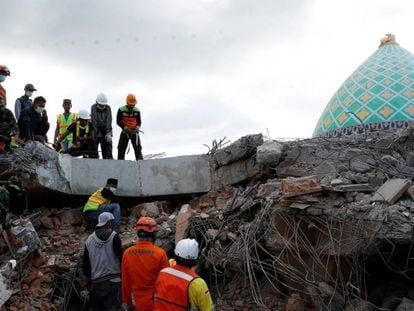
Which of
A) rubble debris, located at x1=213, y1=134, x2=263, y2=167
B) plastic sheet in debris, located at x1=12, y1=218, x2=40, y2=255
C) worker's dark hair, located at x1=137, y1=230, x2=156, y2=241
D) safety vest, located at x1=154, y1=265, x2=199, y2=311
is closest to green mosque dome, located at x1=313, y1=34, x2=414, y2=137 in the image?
rubble debris, located at x1=213, y1=134, x2=263, y2=167

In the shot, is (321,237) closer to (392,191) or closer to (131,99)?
(392,191)

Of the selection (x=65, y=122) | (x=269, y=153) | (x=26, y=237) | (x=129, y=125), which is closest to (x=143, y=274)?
(x=26, y=237)

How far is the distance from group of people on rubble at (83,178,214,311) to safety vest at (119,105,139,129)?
366 centimetres

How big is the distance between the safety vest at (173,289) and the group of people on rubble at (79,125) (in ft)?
15.0

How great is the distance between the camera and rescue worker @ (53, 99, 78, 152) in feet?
29.9

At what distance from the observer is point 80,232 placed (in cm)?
782

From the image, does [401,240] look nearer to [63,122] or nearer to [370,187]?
[370,187]

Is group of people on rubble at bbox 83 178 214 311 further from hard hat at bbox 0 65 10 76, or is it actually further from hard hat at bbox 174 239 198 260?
hard hat at bbox 0 65 10 76

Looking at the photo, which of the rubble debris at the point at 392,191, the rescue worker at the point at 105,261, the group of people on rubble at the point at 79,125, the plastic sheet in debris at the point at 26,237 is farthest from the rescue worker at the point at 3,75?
the rubble debris at the point at 392,191

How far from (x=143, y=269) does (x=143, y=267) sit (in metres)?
0.02

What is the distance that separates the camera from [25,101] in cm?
841

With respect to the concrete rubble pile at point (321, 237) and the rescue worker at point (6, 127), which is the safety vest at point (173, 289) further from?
the rescue worker at point (6, 127)

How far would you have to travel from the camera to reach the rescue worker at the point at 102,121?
885cm

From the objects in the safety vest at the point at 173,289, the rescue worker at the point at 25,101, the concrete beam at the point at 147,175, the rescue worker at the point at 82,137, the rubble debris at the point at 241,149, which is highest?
the rescue worker at the point at 25,101
